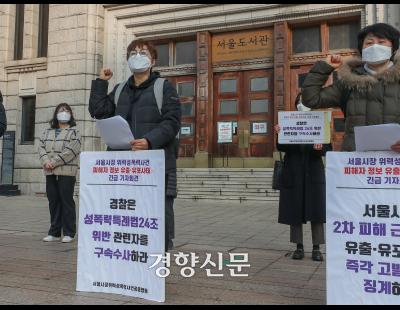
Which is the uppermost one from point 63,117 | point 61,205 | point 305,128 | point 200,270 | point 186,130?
point 186,130

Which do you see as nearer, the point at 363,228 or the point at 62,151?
the point at 363,228

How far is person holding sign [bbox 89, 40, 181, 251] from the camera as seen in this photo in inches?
178

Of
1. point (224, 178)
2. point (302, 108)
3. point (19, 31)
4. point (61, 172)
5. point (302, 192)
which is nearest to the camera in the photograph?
point (302, 192)

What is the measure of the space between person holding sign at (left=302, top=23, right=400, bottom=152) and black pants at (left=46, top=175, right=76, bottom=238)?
4.59 m

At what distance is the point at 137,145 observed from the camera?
411 centimetres

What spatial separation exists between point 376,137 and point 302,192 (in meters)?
2.82

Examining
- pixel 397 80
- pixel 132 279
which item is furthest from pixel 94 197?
pixel 397 80

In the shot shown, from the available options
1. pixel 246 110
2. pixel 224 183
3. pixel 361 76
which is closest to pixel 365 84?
pixel 361 76

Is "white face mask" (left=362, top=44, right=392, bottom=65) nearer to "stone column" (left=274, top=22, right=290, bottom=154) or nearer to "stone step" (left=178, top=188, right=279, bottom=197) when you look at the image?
"stone step" (left=178, top=188, right=279, bottom=197)

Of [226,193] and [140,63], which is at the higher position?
[140,63]

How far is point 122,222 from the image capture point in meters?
4.12

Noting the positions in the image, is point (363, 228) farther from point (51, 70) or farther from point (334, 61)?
point (51, 70)

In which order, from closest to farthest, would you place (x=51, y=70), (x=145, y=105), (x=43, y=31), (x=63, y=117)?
(x=145, y=105) < (x=63, y=117) < (x=51, y=70) < (x=43, y=31)

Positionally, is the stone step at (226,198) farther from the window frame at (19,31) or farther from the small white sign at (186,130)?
the window frame at (19,31)
